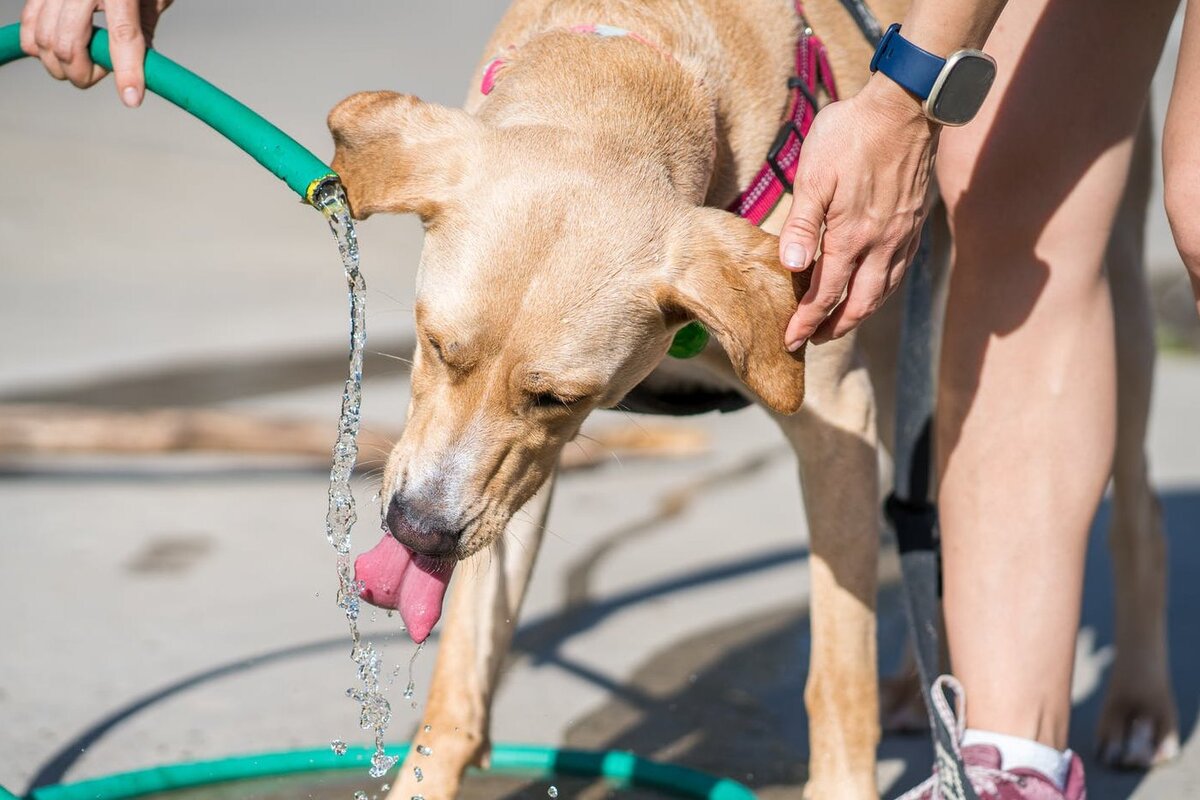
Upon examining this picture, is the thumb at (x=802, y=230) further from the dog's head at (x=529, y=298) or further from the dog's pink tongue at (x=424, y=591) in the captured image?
the dog's pink tongue at (x=424, y=591)

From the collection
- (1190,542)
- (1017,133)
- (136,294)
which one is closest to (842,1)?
(1017,133)

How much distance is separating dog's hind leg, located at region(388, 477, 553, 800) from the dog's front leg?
0.58 m

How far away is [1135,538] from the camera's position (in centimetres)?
362

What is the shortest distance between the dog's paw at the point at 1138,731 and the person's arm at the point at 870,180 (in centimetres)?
162

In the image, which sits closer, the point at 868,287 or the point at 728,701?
the point at 868,287

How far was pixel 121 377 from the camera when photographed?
688 centimetres

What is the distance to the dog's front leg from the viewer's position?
111 inches

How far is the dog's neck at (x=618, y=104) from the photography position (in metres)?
2.63

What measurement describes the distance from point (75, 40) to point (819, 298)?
1542mm

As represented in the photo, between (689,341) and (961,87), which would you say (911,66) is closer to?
(961,87)

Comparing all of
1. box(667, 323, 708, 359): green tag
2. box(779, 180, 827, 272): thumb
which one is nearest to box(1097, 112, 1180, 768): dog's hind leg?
box(667, 323, 708, 359): green tag

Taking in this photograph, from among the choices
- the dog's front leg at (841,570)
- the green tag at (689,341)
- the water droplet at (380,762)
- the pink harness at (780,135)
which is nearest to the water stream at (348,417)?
the water droplet at (380,762)

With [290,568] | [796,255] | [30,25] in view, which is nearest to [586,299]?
[796,255]

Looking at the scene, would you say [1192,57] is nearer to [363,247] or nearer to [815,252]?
[815,252]
